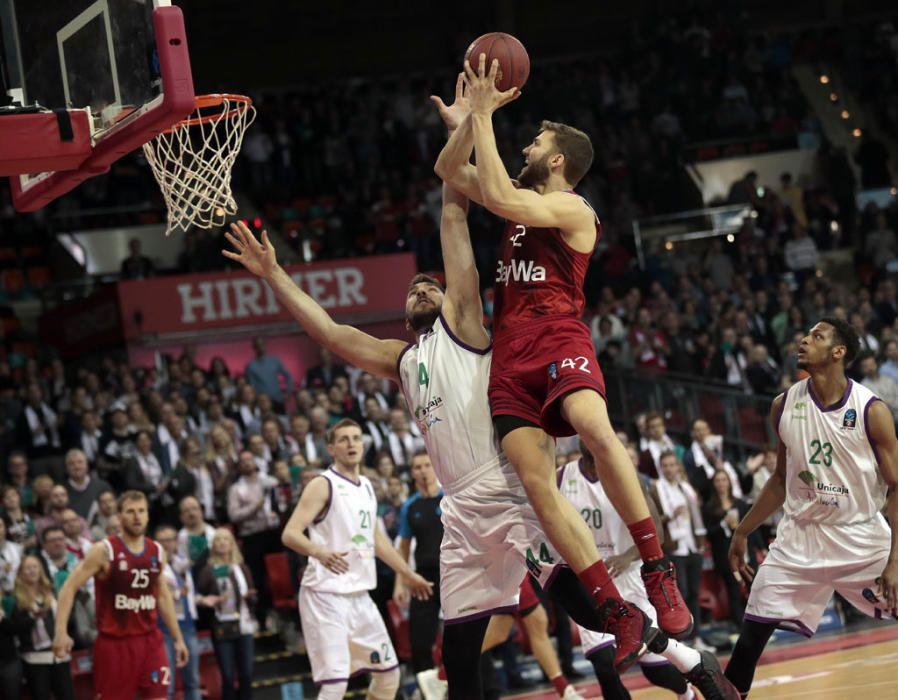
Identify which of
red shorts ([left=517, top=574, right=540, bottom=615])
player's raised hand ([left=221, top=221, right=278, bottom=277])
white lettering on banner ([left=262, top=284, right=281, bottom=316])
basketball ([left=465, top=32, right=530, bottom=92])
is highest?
white lettering on banner ([left=262, top=284, right=281, bottom=316])

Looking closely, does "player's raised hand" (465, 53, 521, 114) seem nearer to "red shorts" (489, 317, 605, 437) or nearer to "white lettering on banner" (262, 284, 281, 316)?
"red shorts" (489, 317, 605, 437)

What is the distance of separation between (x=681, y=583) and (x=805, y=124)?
14240 mm

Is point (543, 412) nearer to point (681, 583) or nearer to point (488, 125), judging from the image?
point (488, 125)

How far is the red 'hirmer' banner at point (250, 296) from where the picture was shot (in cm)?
1734

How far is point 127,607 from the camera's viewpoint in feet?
31.1

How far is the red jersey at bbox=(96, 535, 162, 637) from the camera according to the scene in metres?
9.45

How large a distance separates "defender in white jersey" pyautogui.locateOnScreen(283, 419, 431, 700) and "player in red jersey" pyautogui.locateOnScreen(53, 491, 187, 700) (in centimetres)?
111

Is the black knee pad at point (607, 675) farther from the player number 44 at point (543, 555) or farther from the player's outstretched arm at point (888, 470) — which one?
the player's outstretched arm at point (888, 470)

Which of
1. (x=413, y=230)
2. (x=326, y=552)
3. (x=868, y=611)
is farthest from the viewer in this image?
(x=413, y=230)

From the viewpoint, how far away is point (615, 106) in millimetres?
24844

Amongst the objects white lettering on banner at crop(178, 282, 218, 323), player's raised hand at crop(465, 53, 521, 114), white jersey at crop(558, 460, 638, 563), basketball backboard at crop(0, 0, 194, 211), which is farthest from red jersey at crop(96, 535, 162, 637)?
white lettering on banner at crop(178, 282, 218, 323)

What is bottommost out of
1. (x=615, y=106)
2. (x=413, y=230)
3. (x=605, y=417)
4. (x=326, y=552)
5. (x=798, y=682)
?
(x=798, y=682)

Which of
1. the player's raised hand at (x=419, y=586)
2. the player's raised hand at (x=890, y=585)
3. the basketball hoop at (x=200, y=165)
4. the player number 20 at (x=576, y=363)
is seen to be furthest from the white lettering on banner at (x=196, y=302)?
the player number 20 at (x=576, y=363)

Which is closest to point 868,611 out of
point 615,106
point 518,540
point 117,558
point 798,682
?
point 518,540
